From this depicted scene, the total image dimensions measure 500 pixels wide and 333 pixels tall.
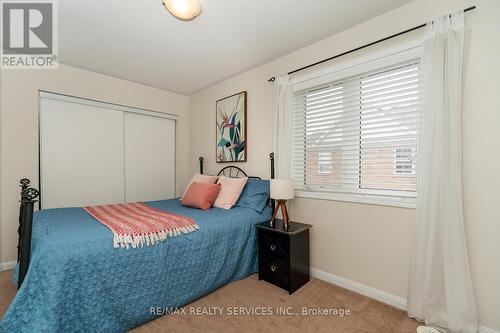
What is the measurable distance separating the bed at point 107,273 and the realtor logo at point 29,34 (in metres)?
1.73

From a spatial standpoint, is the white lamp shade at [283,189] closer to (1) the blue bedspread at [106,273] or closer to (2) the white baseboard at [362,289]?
(1) the blue bedspread at [106,273]

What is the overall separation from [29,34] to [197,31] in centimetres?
166

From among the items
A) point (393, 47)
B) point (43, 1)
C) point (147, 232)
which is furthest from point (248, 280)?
point (43, 1)

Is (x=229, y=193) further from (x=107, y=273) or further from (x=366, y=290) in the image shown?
(x=366, y=290)

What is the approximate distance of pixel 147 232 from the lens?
5.65 feet

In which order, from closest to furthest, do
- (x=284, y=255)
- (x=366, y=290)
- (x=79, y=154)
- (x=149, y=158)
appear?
(x=366, y=290), (x=284, y=255), (x=79, y=154), (x=149, y=158)

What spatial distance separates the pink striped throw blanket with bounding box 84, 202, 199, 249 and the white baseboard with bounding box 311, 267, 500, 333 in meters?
1.38

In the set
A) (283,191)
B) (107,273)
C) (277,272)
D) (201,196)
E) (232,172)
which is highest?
(232,172)

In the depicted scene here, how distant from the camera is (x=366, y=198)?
6.88 feet

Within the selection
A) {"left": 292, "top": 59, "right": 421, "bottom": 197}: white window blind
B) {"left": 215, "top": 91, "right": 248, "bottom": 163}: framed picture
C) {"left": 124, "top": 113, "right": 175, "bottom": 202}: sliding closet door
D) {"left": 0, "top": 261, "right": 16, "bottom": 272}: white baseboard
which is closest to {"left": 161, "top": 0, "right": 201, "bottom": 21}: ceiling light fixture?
{"left": 292, "top": 59, "right": 421, "bottom": 197}: white window blind

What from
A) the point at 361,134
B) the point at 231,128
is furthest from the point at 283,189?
the point at 231,128

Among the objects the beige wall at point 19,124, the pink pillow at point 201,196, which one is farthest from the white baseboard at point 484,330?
the beige wall at point 19,124

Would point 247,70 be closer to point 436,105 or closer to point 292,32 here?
point 292,32

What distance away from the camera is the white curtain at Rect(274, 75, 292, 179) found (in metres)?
2.62
